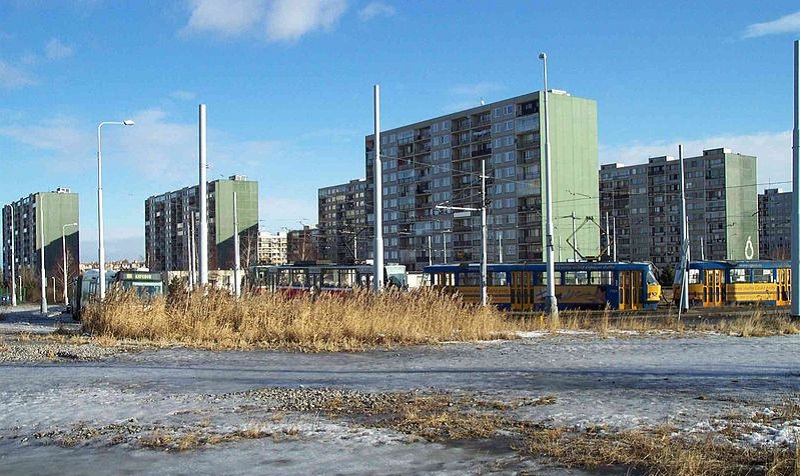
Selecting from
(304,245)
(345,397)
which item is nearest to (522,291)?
(345,397)

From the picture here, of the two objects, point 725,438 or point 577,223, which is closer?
point 725,438

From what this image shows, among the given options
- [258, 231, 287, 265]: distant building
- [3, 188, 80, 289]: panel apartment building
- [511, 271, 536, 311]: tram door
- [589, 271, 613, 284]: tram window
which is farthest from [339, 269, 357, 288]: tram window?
[258, 231, 287, 265]: distant building

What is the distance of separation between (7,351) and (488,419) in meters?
13.0

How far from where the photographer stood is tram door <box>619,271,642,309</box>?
38844 millimetres

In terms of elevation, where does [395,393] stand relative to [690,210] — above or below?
below

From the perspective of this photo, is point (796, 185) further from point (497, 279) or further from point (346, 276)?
point (346, 276)

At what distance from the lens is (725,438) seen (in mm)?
7195

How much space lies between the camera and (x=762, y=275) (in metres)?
42.0

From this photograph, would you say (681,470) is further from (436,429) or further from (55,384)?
(55,384)

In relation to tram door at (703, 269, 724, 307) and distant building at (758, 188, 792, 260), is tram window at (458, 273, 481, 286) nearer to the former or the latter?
tram door at (703, 269, 724, 307)

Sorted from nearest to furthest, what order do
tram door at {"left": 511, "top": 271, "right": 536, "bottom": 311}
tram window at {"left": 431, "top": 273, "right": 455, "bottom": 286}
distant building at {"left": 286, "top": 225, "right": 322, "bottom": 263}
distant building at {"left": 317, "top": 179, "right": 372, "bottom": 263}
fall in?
tram door at {"left": 511, "top": 271, "right": 536, "bottom": 311}, tram window at {"left": 431, "top": 273, "right": 455, "bottom": 286}, distant building at {"left": 286, "top": 225, "right": 322, "bottom": 263}, distant building at {"left": 317, "top": 179, "right": 372, "bottom": 263}

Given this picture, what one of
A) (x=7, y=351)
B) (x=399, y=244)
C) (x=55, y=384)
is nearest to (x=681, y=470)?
(x=55, y=384)

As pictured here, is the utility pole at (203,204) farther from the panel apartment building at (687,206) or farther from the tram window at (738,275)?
the panel apartment building at (687,206)

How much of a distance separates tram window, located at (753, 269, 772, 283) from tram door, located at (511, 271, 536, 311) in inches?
486
